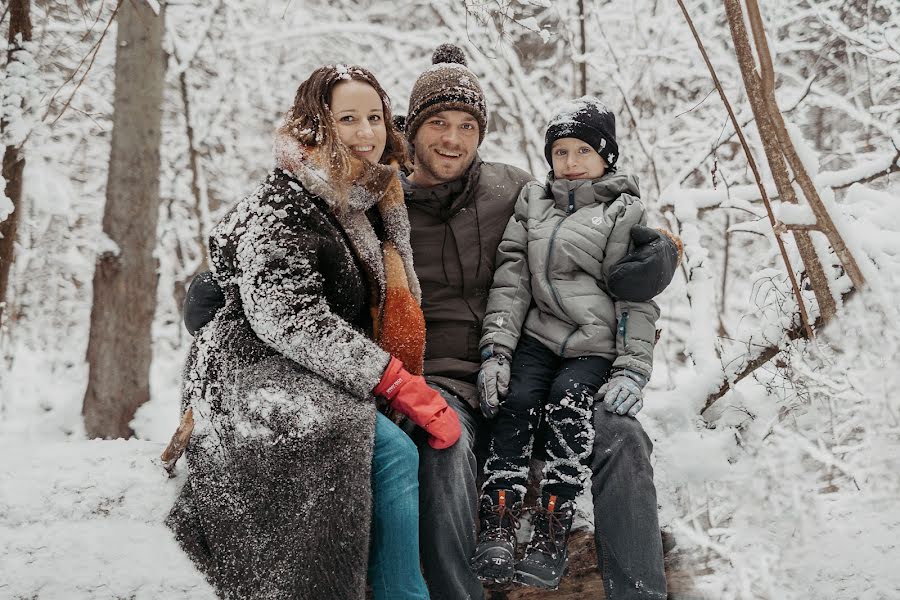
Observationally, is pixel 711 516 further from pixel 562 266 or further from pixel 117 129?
pixel 117 129

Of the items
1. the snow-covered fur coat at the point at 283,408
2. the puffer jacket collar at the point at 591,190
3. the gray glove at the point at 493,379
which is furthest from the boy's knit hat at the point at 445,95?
the gray glove at the point at 493,379

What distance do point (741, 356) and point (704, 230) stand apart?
4763 millimetres

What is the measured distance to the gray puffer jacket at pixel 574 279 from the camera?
92.9 inches

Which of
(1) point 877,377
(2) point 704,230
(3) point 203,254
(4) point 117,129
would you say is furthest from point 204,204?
(1) point 877,377

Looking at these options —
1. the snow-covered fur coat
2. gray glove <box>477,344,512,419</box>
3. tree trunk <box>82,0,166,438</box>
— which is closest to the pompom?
the snow-covered fur coat

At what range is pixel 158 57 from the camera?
493 centimetres

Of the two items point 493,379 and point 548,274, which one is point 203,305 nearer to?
point 493,379

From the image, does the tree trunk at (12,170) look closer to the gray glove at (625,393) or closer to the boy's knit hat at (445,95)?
the boy's knit hat at (445,95)

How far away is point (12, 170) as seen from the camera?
3.44 metres

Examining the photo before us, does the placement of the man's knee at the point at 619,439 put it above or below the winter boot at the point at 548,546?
above

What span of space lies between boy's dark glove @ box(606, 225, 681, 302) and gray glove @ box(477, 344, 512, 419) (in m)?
0.43

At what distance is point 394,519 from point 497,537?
1.08 feet

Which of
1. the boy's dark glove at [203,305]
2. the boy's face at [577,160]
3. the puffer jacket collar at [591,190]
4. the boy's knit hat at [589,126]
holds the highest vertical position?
the boy's knit hat at [589,126]

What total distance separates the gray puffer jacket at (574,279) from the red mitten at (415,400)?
414 millimetres
